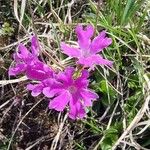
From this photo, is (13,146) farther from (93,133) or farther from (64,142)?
(93,133)

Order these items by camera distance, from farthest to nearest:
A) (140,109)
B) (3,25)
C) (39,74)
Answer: (3,25) → (140,109) → (39,74)

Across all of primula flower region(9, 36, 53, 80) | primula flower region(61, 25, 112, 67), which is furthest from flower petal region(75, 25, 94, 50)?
primula flower region(9, 36, 53, 80)

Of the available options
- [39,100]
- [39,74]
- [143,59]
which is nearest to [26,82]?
[39,100]

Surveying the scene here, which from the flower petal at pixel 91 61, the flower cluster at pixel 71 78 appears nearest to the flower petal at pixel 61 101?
the flower cluster at pixel 71 78

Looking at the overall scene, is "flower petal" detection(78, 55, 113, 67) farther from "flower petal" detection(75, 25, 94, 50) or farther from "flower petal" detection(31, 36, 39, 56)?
"flower petal" detection(31, 36, 39, 56)

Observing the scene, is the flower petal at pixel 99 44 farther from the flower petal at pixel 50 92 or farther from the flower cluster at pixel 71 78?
the flower petal at pixel 50 92

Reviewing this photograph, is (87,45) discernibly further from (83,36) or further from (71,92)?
(71,92)

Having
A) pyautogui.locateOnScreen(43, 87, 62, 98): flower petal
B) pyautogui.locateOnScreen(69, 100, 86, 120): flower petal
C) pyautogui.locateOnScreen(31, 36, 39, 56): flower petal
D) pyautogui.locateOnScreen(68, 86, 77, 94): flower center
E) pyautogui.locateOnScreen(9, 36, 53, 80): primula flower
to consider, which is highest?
pyautogui.locateOnScreen(31, 36, 39, 56): flower petal

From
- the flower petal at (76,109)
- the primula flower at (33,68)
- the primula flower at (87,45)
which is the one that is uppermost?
the primula flower at (87,45)

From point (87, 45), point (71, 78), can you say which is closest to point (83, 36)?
point (87, 45)
